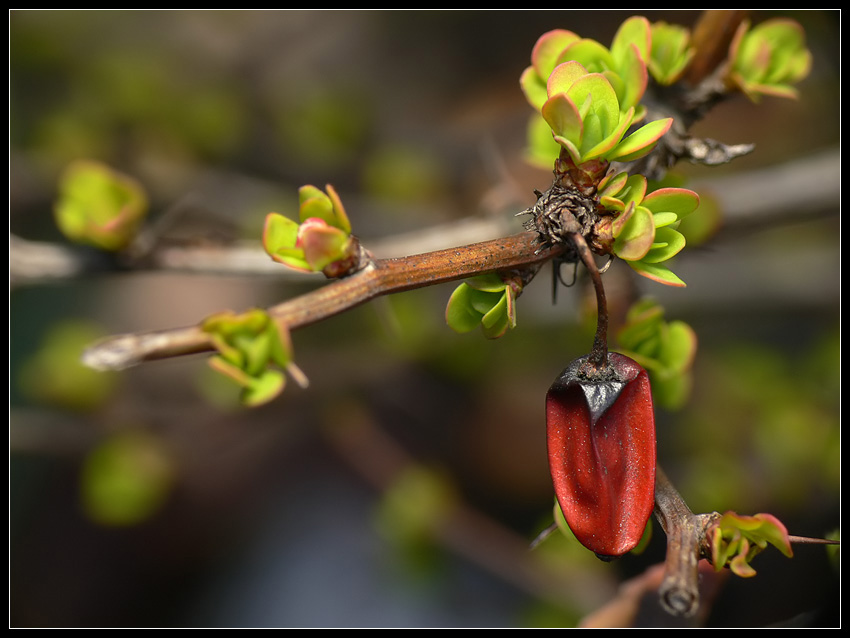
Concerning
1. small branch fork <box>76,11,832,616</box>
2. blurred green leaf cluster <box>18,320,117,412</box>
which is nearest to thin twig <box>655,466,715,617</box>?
small branch fork <box>76,11,832,616</box>

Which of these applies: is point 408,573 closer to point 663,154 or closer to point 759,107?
point 663,154

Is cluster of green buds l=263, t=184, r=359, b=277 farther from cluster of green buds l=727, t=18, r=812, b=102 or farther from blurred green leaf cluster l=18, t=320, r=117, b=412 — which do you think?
blurred green leaf cluster l=18, t=320, r=117, b=412

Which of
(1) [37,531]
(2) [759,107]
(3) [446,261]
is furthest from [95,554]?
(2) [759,107]

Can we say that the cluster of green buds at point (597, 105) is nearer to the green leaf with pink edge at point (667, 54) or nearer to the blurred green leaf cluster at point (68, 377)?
the green leaf with pink edge at point (667, 54)

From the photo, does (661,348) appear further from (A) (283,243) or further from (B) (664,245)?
(A) (283,243)

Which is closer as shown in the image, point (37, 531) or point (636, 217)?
point (636, 217)

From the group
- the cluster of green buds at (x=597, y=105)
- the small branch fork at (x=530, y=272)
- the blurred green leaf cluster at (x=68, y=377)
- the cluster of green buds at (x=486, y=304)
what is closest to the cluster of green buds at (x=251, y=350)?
the small branch fork at (x=530, y=272)

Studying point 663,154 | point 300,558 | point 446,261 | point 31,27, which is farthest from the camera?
point 300,558
